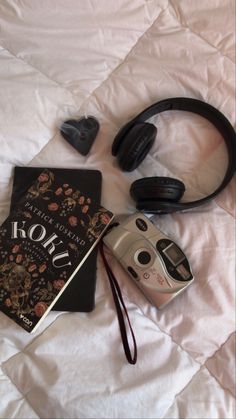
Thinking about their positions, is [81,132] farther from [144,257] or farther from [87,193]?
[144,257]

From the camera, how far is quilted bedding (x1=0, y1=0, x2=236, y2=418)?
645 millimetres

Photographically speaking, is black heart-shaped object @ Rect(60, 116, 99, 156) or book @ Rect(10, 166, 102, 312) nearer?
book @ Rect(10, 166, 102, 312)

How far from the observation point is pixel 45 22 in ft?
2.85

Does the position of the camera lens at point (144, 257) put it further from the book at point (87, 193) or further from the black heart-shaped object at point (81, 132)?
the black heart-shaped object at point (81, 132)

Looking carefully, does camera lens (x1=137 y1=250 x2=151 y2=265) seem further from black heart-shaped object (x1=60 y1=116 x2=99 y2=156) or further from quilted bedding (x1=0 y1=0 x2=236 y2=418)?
black heart-shaped object (x1=60 y1=116 x2=99 y2=156)

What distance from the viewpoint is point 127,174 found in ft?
2.60

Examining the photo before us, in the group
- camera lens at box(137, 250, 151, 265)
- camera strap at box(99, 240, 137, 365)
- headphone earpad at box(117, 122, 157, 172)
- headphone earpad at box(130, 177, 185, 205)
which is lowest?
camera strap at box(99, 240, 137, 365)

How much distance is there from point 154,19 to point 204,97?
0.21m

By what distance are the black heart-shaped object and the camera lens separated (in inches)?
9.1

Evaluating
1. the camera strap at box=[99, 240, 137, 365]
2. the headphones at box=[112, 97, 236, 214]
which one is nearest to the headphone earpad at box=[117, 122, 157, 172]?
the headphones at box=[112, 97, 236, 214]

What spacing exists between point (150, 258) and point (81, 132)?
28 cm

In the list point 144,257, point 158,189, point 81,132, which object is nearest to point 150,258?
point 144,257

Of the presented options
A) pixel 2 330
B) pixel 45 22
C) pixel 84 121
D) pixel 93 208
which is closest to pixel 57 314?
pixel 2 330

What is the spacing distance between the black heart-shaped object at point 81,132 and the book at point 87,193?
2.0 inches
